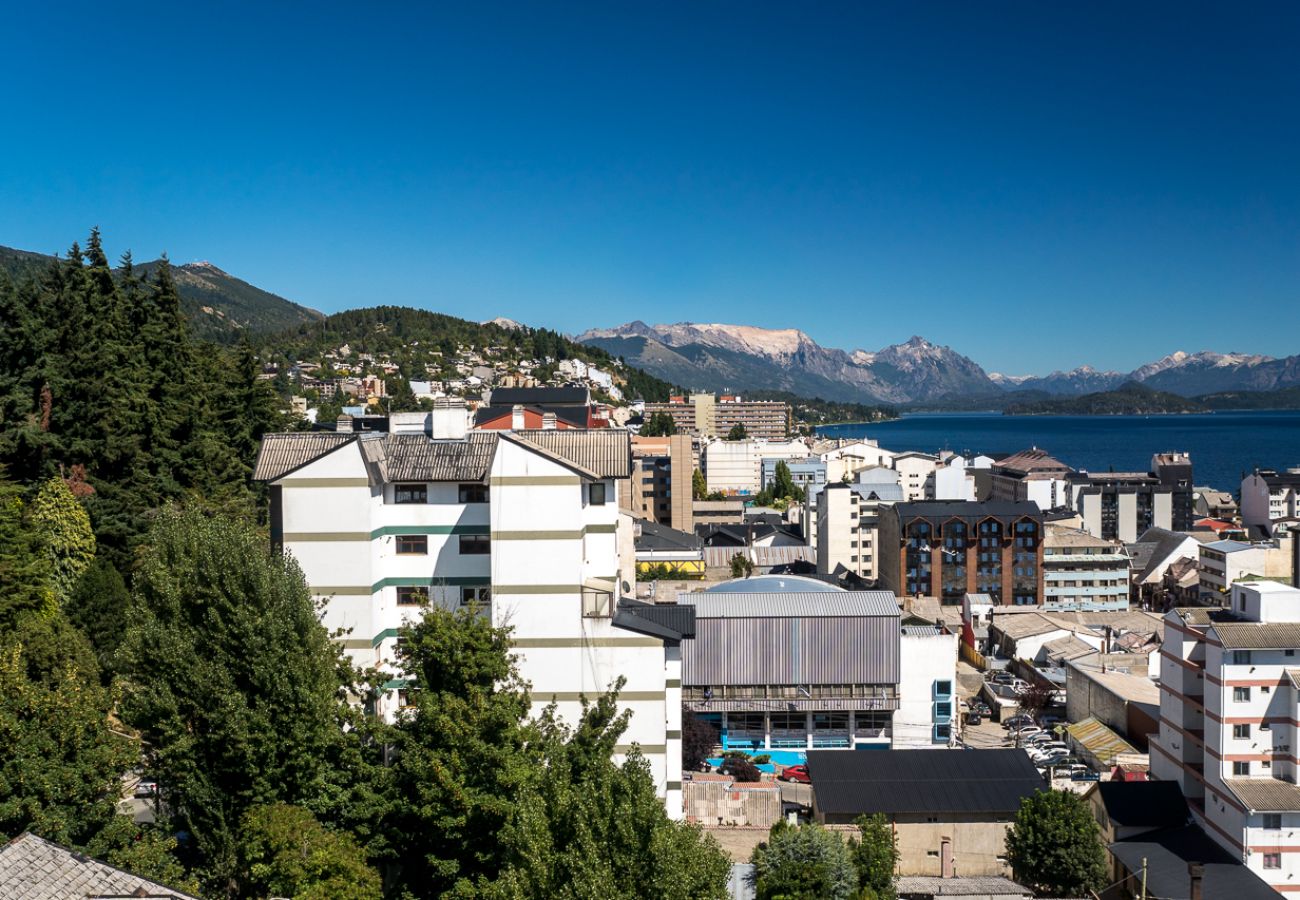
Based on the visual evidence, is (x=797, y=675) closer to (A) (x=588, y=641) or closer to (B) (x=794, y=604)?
(B) (x=794, y=604)

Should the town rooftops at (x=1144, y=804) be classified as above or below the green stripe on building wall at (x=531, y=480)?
below

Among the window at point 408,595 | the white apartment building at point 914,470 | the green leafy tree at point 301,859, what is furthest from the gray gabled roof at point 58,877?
the white apartment building at point 914,470

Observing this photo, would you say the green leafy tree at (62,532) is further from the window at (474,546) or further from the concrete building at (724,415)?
the concrete building at (724,415)

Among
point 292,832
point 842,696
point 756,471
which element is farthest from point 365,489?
point 756,471

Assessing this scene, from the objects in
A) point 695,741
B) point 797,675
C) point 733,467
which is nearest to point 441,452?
point 695,741

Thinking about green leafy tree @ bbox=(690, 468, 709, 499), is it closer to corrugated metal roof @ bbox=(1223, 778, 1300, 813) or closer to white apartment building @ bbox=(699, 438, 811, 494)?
white apartment building @ bbox=(699, 438, 811, 494)

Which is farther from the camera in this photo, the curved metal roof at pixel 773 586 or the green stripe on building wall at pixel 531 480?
the curved metal roof at pixel 773 586

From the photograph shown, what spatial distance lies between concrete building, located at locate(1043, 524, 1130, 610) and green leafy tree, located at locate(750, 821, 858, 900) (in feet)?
151

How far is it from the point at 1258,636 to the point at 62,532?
29.7 metres

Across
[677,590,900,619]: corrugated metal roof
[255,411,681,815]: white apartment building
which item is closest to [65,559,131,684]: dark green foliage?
[255,411,681,815]: white apartment building

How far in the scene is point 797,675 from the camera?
112 ft

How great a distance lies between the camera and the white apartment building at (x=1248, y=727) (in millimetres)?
23344

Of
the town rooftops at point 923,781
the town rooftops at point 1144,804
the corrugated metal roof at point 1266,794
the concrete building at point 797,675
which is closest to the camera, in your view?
the corrugated metal roof at point 1266,794

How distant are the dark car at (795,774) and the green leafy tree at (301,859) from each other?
1838 centimetres
